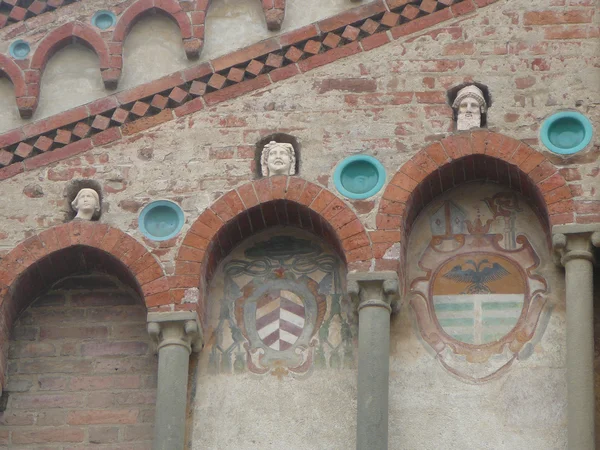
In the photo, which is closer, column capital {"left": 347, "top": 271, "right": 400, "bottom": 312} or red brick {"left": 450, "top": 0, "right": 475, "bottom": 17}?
column capital {"left": 347, "top": 271, "right": 400, "bottom": 312}

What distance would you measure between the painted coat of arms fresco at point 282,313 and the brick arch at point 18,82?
83.4 inches

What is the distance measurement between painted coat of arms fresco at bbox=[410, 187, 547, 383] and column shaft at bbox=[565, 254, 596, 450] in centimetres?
→ 43

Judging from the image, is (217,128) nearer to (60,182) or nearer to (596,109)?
(60,182)

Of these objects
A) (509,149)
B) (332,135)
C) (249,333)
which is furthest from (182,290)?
(509,149)

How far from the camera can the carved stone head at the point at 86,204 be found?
15414mm

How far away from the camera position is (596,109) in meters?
15.4

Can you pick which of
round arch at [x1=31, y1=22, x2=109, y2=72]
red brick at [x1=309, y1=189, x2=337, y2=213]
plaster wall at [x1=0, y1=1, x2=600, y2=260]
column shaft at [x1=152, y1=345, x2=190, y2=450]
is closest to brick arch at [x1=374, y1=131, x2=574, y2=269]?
plaster wall at [x1=0, y1=1, x2=600, y2=260]

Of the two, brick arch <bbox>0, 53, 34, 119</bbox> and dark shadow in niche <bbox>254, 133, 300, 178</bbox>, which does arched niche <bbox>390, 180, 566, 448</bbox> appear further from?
brick arch <bbox>0, 53, 34, 119</bbox>

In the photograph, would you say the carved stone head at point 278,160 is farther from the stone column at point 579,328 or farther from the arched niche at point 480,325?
the stone column at point 579,328

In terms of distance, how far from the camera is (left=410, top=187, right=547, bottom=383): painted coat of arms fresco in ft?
48.9

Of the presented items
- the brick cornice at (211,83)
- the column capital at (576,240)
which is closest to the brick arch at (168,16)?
the brick cornice at (211,83)

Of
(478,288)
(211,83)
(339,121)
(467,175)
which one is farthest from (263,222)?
(478,288)

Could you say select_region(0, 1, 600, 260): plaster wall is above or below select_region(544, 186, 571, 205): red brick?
above

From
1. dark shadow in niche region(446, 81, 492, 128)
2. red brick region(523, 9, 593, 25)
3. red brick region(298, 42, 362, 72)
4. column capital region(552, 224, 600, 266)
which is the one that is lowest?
column capital region(552, 224, 600, 266)
